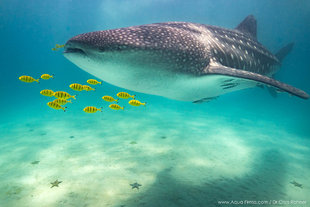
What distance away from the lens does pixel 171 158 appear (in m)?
6.98

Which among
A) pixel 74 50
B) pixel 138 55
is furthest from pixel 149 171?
pixel 74 50

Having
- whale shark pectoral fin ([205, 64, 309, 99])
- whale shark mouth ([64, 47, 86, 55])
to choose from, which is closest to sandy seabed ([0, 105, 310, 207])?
whale shark pectoral fin ([205, 64, 309, 99])

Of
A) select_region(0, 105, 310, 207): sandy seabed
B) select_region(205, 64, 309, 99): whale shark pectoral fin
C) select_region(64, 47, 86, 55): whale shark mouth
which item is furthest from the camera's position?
select_region(0, 105, 310, 207): sandy seabed

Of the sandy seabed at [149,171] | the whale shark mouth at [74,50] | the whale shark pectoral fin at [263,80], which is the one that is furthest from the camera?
the sandy seabed at [149,171]

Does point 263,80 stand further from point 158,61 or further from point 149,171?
point 149,171

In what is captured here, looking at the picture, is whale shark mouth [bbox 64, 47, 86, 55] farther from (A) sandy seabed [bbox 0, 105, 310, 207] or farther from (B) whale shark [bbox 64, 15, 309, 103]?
(A) sandy seabed [bbox 0, 105, 310, 207]

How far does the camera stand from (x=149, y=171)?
580 centimetres

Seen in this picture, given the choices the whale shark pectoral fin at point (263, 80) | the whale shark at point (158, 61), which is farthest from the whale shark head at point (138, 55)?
the whale shark pectoral fin at point (263, 80)

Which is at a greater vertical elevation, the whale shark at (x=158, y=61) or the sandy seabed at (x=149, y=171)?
the whale shark at (x=158, y=61)

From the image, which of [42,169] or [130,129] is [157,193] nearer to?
[42,169]

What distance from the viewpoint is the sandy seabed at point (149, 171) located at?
4379mm

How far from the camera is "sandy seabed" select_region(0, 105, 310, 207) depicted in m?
4.38

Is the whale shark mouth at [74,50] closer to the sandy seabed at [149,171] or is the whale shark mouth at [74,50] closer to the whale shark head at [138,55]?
the whale shark head at [138,55]

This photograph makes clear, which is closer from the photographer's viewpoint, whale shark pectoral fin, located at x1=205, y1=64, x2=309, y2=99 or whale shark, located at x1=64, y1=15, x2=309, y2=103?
whale shark, located at x1=64, y1=15, x2=309, y2=103
